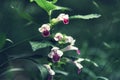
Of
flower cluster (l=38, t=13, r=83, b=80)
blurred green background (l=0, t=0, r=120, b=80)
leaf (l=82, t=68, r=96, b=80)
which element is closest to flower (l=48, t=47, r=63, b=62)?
flower cluster (l=38, t=13, r=83, b=80)

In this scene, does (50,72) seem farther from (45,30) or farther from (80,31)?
(80,31)

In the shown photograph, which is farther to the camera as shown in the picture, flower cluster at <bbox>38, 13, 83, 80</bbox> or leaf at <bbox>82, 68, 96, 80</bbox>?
leaf at <bbox>82, 68, 96, 80</bbox>

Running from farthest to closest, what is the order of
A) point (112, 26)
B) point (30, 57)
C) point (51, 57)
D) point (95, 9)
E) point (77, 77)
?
point (112, 26) < point (95, 9) < point (77, 77) < point (30, 57) < point (51, 57)

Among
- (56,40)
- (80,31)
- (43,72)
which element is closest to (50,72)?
(43,72)

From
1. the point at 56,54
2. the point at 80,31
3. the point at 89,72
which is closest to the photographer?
the point at 56,54

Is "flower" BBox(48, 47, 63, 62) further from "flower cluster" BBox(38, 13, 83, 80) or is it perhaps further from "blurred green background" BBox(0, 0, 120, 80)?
"blurred green background" BBox(0, 0, 120, 80)

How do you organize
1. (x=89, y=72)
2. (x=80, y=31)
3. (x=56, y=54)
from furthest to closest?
(x=80, y=31) → (x=89, y=72) → (x=56, y=54)

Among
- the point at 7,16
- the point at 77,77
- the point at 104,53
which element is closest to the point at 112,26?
the point at 104,53

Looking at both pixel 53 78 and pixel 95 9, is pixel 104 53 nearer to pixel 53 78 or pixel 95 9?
pixel 95 9

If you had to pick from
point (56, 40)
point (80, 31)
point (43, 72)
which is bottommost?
point (43, 72)
